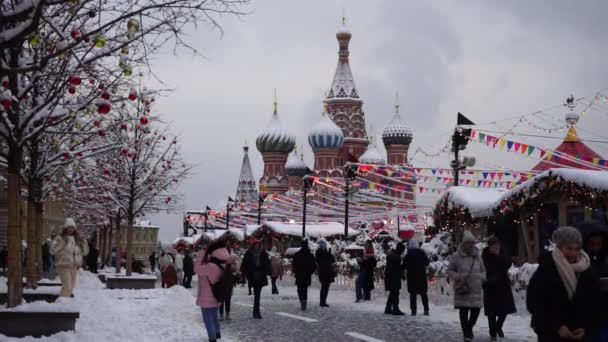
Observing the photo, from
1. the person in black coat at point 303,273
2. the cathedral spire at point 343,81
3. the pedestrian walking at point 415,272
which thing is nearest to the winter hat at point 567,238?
the pedestrian walking at point 415,272

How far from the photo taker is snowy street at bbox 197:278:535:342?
1308 cm

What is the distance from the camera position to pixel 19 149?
38.5 ft

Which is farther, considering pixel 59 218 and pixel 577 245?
pixel 59 218

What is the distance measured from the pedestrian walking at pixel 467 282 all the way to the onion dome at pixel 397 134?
8684cm

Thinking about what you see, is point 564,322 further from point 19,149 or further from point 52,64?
point 52,64

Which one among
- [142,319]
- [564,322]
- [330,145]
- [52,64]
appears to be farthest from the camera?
[330,145]

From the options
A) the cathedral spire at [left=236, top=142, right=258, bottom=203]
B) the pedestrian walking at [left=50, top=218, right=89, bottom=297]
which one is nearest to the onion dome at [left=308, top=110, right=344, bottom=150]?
the cathedral spire at [left=236, top=142, right=258, bottom=203]

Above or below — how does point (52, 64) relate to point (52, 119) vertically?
above

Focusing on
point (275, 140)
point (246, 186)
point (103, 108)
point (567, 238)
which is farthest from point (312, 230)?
point (246, 186)

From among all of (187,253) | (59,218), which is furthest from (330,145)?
(187,253)

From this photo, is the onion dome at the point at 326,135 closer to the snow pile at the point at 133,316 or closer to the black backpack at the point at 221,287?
the snow pile at the point at 133,316

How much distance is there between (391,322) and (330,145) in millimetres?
77078

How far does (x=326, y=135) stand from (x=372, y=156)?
6.98 meters

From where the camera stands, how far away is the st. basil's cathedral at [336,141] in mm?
92938
